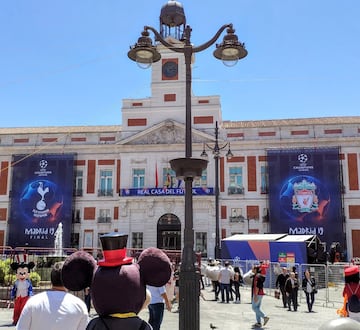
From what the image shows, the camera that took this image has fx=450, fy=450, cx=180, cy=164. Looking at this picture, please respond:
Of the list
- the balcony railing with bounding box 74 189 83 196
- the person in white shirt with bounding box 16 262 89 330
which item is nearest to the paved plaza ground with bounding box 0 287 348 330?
the person in white shirt with bounding box 16 262 89 330

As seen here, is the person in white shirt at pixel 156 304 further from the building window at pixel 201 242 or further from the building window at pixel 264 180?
the building window at pixel 264 180

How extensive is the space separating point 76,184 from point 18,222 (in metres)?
5.30

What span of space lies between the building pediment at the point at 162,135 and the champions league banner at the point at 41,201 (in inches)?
219

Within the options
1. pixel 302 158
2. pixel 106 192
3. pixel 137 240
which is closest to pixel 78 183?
pixel 106 192

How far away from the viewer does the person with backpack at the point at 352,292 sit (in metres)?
6.18

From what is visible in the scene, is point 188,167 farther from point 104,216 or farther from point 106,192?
point 106,192

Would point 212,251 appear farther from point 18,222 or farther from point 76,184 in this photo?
point 18,222

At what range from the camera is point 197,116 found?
117ft

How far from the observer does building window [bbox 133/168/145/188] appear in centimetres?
3534

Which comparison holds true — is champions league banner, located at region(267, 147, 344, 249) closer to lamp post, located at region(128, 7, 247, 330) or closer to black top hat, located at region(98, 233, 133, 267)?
lamp post, located at region(128, 7, 247, 330)

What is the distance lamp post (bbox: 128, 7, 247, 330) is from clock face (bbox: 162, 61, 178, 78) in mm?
27489

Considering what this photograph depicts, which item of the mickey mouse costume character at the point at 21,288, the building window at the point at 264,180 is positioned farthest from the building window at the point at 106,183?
the mickey mouse costume character at the point at 21,288

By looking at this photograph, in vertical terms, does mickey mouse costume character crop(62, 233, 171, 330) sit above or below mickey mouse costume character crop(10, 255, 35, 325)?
above

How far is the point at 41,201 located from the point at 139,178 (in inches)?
308
